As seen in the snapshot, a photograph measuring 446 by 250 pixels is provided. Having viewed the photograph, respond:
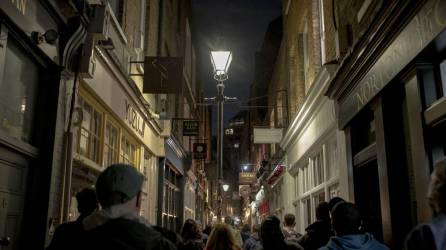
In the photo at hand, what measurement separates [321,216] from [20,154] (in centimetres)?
334

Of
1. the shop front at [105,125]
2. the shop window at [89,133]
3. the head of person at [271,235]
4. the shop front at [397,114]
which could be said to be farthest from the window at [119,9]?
the head of person at [271,235]

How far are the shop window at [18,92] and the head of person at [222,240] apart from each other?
239cm

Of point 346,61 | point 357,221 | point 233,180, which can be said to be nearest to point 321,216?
point 357,221

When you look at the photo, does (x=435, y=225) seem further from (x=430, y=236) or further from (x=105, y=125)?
(x=105, y=125)

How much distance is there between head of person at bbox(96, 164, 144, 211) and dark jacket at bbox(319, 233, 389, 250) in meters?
1.46

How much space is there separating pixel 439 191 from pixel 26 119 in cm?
457

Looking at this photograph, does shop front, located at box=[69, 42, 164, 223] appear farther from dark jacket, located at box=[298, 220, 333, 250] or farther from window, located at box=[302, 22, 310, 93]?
window, located at box=[302, 22, 310, 93]

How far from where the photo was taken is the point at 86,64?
19.8ft

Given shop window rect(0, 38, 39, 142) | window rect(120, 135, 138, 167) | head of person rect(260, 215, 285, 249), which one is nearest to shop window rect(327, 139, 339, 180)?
window rect(120, 135, 138, 167)

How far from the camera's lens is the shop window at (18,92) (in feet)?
15.7

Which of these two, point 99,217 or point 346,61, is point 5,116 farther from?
point 346,61

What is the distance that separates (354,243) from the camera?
3.08 metres

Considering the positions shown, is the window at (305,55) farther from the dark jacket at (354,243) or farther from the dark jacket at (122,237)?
the dark jacket at (122,237)

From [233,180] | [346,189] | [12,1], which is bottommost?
[346,189]
